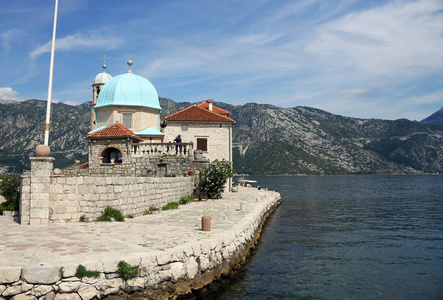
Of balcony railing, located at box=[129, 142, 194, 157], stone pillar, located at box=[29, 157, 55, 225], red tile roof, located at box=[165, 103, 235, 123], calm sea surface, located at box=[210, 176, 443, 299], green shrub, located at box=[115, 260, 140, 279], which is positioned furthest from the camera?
red tile roof, located at box=[165, 103, 235, 123]

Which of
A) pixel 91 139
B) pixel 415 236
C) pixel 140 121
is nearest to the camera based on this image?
pixel 415 236

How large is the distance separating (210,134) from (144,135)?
7.28 meters

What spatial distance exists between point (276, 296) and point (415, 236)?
614 inches

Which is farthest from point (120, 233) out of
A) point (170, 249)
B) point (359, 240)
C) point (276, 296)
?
point (359, 240)

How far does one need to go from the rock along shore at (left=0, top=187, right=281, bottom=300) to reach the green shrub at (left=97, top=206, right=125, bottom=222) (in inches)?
22.1

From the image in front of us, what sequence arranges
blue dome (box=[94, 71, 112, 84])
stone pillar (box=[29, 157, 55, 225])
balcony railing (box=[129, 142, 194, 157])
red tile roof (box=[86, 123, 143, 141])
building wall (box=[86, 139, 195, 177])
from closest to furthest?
stone pillar (box=[29, 157, 55, 225]) < building wall (box=[86, 139, 195, 177]) < red tile roof (box=[86, 123, 143, 141]) < balcony railing (box=[129, 142, 194, 157]) < blue dome (box=[94, 71, 112, 84])

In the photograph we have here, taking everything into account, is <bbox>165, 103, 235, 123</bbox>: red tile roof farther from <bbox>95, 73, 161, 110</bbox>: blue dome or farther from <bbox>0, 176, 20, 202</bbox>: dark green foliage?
<bbox>0, 176, 20, 202</bbox>: dark green foliage

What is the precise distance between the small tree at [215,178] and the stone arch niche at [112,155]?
7.44 m

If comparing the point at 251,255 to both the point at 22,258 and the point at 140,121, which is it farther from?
the point at 140,121

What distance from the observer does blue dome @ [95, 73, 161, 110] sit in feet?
113

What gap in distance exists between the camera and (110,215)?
14.8 meters

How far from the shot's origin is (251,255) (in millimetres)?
16141

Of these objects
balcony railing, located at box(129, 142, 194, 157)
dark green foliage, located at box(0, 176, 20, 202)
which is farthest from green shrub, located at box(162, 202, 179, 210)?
dark green foliage, located at box(0, 176, 20, 202)

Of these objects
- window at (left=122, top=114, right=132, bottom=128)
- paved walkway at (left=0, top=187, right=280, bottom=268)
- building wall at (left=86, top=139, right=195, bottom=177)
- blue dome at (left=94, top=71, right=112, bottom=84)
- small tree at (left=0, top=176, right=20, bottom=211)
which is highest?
blue dome at (left=94, top=71, right=112, bottom=84)
